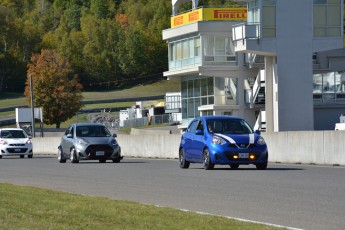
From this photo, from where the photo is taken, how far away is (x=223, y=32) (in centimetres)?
7088

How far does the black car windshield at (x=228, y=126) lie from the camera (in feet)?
95.1

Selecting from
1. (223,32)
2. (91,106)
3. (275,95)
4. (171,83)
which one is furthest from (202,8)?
(171,83)

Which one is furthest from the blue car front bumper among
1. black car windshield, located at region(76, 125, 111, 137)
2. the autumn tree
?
the autumn tree

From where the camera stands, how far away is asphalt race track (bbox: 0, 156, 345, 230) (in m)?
14.5

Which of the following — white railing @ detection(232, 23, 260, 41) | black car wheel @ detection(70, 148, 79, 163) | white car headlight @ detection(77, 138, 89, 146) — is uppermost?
white railing @ detection(232, 23, 260, 41)

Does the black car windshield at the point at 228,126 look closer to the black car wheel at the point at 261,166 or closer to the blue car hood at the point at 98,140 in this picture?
the black car wheel at the point at 261,166

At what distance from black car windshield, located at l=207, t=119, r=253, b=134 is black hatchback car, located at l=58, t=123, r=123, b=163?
336 inches

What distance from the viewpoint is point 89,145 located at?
37.0 metres

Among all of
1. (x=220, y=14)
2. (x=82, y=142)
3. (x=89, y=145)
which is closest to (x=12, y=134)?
(x=82, y=142)

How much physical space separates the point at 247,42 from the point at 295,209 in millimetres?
42417

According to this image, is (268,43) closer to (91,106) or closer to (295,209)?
(295,209)

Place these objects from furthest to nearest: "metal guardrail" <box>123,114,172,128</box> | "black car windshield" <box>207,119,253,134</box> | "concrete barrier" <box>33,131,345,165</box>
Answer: "metal guardrail" <box>123,114,172,128</box> < "concrete barrier" <box>33,131,345,165</box> < "black car windshield" <box>207,119,253,134</box>

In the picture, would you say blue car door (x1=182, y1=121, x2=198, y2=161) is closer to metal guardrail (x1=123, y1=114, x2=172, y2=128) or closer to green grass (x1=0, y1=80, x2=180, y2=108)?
metal guardrail (x1=123, y1=114, x2=172, y2=128)

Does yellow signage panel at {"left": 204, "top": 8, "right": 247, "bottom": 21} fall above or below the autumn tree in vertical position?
above
